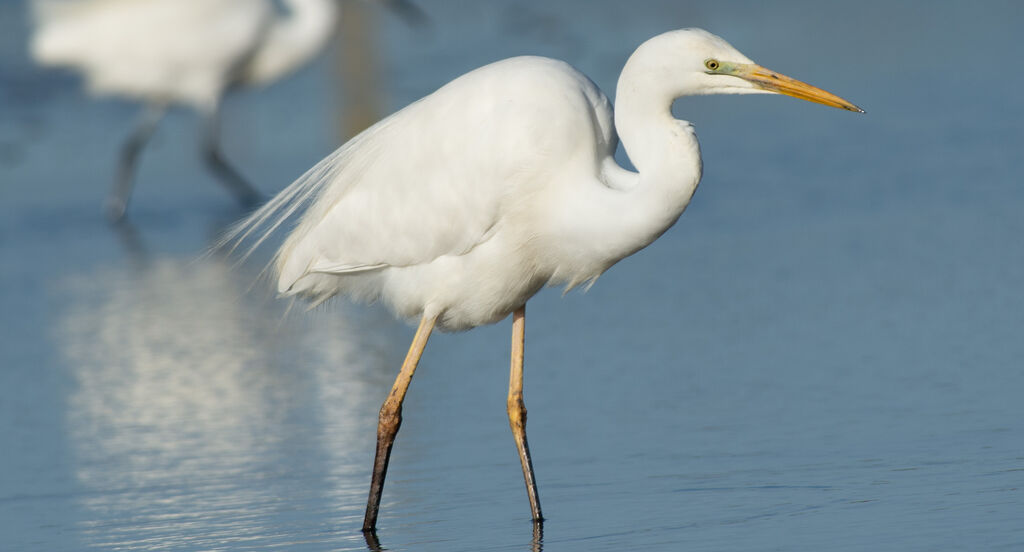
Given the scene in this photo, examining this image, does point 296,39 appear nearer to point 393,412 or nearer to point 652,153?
point 393,412

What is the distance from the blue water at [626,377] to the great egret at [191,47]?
2.49 ft

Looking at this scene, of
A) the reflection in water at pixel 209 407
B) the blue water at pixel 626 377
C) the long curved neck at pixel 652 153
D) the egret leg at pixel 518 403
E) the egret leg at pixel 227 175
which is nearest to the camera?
the long curved neck at pixel 652 153

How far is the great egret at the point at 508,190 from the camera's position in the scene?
14.2 ft

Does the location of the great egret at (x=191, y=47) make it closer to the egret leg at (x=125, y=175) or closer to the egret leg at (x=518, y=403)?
the egret leg at (x=125, y=175)

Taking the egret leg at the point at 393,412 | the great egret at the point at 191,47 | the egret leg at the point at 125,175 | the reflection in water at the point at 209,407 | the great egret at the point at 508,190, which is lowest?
the egret leg at the point at 125,175

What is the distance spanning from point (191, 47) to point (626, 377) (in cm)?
683

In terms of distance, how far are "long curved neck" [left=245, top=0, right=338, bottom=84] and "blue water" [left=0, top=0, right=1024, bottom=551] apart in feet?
2.33

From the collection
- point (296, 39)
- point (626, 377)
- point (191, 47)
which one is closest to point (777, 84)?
point (626, 377)

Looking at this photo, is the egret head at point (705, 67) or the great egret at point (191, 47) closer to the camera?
the egret head at point (705, 67)

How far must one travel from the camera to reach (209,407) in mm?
6133

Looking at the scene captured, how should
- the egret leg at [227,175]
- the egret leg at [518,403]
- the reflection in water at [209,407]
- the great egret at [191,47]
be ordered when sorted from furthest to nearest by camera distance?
the great egret at [191,47], the egret leg at [227,175], the reflection in water at [209,407], the egret leg at [518,403]

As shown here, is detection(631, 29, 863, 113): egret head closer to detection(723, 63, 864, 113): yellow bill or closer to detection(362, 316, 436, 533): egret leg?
detection(723, 63, 864, 113): yellow bill

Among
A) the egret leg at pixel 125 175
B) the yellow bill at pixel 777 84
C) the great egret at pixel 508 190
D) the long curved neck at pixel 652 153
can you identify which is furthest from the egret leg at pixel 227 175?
the yellow bill at pixel 777 84

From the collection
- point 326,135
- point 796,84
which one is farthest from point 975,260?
point 326,135
